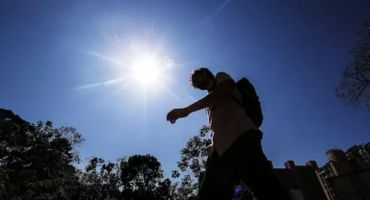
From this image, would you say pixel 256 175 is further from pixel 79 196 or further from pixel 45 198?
pixel 79 196

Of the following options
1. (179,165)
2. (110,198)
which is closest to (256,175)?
(179,165)

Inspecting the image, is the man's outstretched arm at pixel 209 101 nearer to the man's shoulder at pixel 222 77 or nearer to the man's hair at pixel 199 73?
the man's shoulder at pixel 222 77

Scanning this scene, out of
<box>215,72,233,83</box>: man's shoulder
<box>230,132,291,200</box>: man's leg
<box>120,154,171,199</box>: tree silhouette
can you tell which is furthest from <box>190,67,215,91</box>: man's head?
<box>120,154,171,199</box>: tree silhouette

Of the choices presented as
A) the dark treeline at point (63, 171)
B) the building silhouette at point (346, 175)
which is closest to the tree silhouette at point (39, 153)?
the dark treeline at point (63, 171)

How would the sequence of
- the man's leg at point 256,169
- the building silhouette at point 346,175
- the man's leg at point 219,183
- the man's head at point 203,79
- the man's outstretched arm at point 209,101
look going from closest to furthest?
the man's leg at point 256,169 → the man's leg at point 219,183 → the man's outstretched arm at point 209,101 → the man's head at point 203,79 → the building silhouette at point 346,175

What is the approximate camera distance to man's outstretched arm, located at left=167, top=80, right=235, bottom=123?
2.13 meters

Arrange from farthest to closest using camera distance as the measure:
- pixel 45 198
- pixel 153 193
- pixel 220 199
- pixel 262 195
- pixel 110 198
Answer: pixel 153 193 < pixel 110 198 < pixel 45 198 < pixel 220 199 < pixel 262 195

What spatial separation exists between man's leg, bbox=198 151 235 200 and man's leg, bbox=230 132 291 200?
3.6 inches

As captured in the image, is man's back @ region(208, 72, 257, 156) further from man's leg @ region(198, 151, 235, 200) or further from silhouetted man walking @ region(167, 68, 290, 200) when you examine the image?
man's leg @ region(198, 151, 235, 200)

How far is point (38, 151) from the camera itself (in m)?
33.0

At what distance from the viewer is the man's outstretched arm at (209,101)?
2.13 meters

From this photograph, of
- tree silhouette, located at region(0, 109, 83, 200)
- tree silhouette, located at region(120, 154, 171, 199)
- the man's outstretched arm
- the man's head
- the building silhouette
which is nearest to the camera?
the man's outstretched arm

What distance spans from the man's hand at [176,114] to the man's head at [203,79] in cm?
44

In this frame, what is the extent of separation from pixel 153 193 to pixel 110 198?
7008 mm
